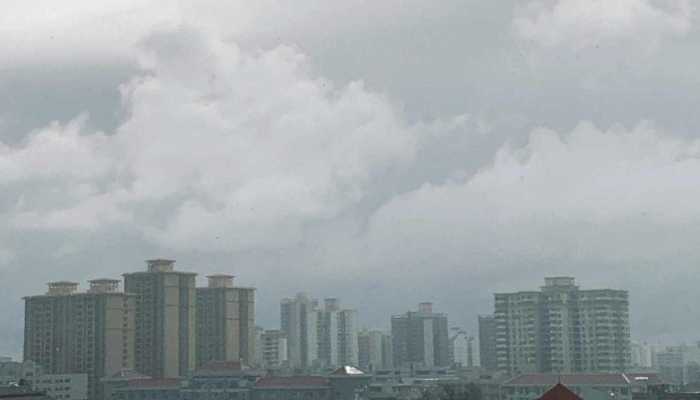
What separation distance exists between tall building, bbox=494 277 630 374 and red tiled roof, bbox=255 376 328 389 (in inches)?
1356

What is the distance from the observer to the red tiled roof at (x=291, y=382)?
6580 inches

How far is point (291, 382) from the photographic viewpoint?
550ft

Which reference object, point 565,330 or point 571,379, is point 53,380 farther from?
point 565,330

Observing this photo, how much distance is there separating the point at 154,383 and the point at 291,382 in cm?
2006

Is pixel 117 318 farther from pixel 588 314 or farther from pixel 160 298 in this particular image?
pixel 588 314

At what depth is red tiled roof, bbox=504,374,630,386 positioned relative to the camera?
14898 centimetres

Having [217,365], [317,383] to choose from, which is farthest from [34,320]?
[317,383]

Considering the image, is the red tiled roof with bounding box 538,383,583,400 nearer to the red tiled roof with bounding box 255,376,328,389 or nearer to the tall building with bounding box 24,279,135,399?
the red tiled roof with bounding box 255,376,328,389

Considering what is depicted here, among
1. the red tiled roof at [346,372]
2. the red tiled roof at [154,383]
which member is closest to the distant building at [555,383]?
the red tiled roof at [346,372]

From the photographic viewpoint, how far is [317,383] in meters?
168

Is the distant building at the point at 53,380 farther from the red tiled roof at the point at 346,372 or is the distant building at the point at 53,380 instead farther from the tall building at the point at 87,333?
the red tiled roof at the point at 346,372

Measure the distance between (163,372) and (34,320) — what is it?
75.5ft

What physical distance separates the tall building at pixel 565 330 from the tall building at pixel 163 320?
48469 mm

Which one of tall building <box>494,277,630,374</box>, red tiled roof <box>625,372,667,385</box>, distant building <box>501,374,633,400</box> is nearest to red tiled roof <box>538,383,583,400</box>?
distant building <box>501,374,633,400</box>
